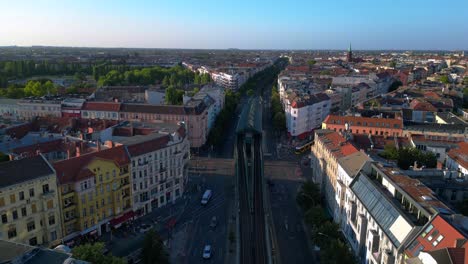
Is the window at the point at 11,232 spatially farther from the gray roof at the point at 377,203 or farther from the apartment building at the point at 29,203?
the gray roof at the point at 377,203

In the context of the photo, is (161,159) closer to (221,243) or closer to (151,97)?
(221,243)

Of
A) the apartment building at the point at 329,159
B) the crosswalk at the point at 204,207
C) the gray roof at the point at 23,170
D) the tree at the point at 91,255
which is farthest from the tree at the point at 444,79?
the tree at the point at 91,255

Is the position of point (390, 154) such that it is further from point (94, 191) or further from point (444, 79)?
point (444, 79)

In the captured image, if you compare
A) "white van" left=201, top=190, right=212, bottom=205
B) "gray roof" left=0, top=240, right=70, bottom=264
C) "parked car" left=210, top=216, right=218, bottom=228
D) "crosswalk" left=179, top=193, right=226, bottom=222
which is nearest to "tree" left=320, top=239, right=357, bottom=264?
"parked car" left=210, top=216, right=218, bottom=228

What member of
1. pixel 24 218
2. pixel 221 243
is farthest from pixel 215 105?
pixel 24 218

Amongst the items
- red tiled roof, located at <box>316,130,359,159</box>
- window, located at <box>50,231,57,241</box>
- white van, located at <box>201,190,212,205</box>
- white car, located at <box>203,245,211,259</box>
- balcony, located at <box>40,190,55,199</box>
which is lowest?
white car, located at <box>203,245,211,259</box>

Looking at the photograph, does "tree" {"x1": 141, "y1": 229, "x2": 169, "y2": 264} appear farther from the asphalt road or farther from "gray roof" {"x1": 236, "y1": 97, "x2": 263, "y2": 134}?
"gray roof" {"x1": 236, "y1": 97, "x2": 263, "y2": 134}

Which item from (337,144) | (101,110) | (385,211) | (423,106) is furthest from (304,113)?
(385,211)

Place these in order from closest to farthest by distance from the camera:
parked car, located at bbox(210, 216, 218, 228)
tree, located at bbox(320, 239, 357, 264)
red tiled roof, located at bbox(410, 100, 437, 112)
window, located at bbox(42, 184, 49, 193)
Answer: tree, located at bbox(320, 239, 357, 264)
window, located at bbox(42, 184, 49, 193)
parked car, located at bbox(210, 216, 218, 228)
red tiled roof, located at bbox(410, 100, 437, 112)
